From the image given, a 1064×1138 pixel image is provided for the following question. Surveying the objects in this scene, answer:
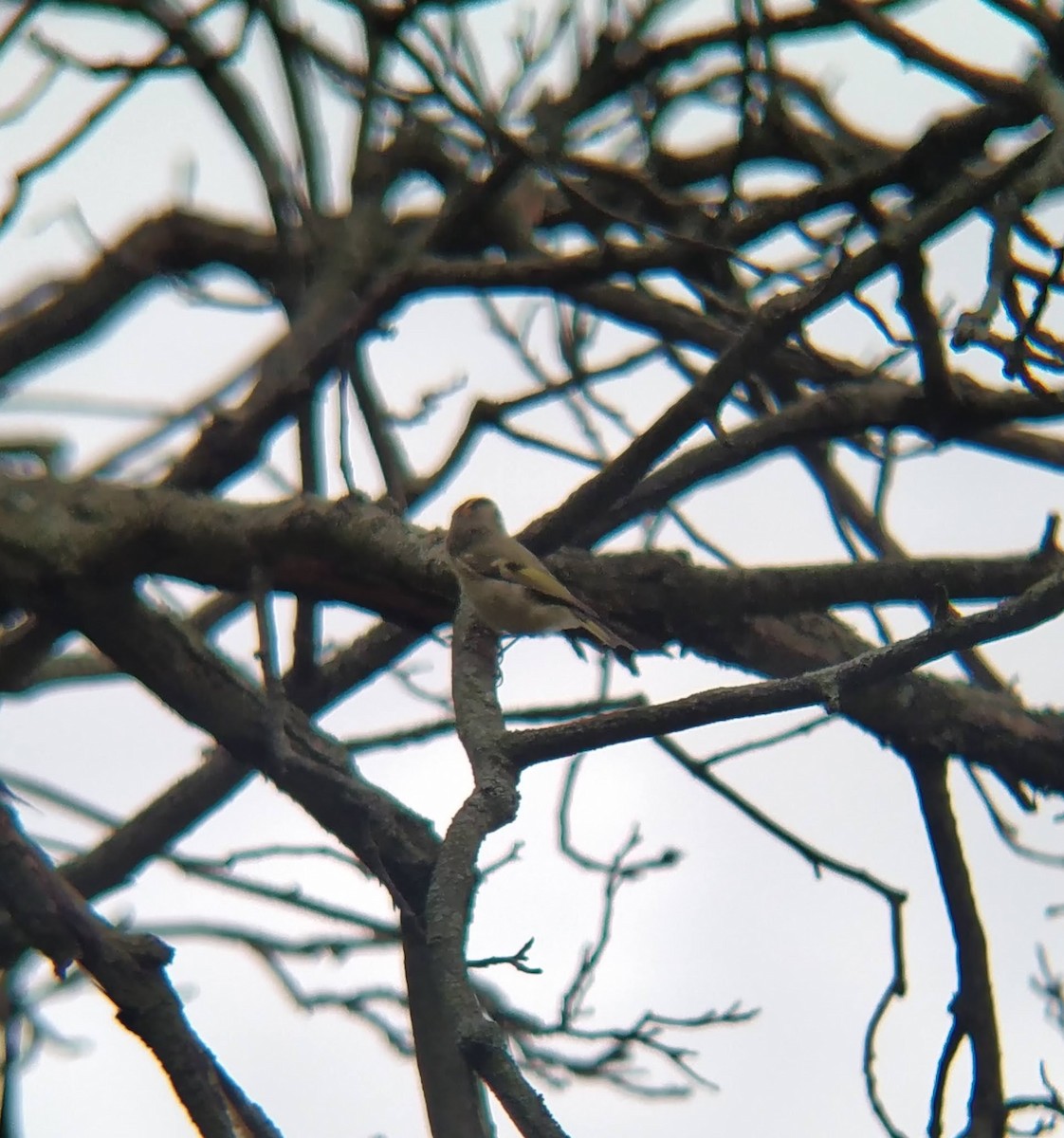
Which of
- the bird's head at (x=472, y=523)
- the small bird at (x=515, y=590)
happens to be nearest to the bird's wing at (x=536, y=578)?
the small bird at (x=515, y=590)

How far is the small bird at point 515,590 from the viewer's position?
354cm

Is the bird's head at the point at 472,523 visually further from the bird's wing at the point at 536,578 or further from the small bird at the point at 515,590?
Result: the bird's wing at the point at 536,578

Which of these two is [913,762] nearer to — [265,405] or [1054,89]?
[1054,89]

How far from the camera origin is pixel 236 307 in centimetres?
484

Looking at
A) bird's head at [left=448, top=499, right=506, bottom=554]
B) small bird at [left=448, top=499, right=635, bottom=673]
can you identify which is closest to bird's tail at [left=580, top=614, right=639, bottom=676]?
small bird at [left=448, top=499, right=635, bottom=673]

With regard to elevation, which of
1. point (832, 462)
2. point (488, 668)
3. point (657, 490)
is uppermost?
point (832, 462)

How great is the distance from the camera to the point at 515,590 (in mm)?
3635

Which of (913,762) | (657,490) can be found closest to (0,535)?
(657,490)

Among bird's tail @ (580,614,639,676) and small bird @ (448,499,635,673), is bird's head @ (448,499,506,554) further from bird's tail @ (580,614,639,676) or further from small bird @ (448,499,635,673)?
bird's tail @ (580,614,639,676)

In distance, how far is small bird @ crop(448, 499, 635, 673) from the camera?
11.6 ft

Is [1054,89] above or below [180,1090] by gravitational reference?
above

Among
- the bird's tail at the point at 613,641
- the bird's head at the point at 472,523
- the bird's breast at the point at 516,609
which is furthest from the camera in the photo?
the bird's head at the point at 472,523

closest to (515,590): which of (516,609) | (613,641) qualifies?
(516,609)

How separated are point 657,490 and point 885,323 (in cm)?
80
